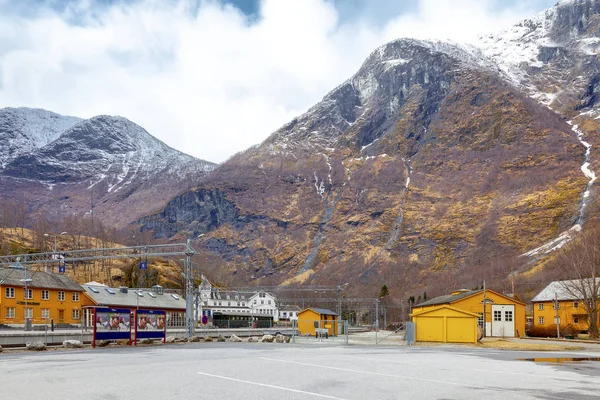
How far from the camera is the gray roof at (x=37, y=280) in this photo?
213 feet

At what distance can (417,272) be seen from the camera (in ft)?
565

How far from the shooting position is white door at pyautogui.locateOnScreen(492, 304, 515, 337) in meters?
62.8

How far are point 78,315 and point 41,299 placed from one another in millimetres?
6865

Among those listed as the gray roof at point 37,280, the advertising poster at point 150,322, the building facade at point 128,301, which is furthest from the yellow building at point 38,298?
the advertising poster at point 150,322

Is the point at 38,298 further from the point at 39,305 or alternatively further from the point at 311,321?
the point at 311,321

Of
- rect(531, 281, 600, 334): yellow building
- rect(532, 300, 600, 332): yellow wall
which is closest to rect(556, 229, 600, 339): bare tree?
rect(531, 281, 600, 334): yellow building

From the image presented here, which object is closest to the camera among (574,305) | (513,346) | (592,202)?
(513,346)

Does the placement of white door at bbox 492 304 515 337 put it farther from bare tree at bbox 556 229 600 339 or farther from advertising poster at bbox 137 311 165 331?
advertising poster at bbox 137 311 165 331

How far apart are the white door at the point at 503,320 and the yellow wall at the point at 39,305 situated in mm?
49693

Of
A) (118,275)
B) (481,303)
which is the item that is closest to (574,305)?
(481,303)

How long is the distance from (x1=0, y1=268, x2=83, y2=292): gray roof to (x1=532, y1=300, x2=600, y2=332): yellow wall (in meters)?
58.6

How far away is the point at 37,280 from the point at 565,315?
6376 cm

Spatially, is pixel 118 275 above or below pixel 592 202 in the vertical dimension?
below

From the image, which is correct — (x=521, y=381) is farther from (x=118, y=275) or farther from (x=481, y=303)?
(x=118, y=275)
